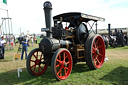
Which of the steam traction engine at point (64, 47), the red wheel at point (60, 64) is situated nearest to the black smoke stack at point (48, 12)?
the steam traction engine at point (64, 47)

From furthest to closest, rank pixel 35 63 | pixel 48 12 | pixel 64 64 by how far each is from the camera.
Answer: pixel 35 63 → pixel 48 12 → pixel 64 64

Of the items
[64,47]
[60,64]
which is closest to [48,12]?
[64,47]

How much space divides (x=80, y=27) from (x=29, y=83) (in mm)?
2888

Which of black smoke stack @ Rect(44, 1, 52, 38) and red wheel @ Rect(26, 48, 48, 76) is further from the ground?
black smoke stack @ Rect(44, 1, 52, 38)

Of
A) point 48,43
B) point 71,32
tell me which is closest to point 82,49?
point 71,32

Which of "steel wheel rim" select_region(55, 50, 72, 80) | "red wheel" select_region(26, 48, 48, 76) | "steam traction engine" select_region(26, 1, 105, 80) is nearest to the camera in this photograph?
"steel wheel rim" select_region(55, 50, 72, 80)

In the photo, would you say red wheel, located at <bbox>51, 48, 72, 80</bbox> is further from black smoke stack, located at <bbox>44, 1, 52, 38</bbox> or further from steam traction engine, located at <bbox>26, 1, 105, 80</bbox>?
black smoke stack, located at <bbox>44, 1, 52, 38</bbox>

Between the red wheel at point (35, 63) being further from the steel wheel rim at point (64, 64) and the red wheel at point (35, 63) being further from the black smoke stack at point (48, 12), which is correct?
the black smoke stack at point (48, 12)

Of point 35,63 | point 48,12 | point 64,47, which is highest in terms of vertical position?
point 48,12

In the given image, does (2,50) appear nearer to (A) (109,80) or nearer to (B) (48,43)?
(B) (48,43)

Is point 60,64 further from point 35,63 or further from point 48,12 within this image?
point 48,12

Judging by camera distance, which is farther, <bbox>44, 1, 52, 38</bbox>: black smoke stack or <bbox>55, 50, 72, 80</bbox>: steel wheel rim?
<bbox>44, 1, 52, 38</bbox>: black smoke stack

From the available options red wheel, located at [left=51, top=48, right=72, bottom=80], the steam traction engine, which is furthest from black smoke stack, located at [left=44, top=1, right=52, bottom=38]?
red wheel, located at [left=51, top=48, right=72, bottom=80]

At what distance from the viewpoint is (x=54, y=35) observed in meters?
4.63
